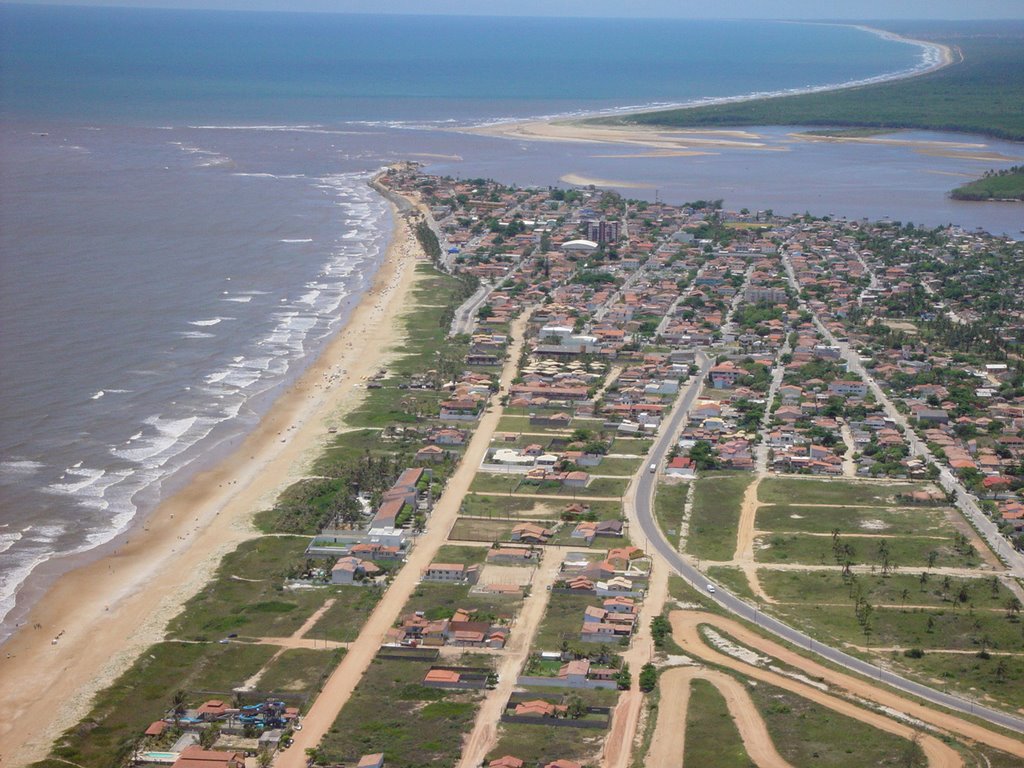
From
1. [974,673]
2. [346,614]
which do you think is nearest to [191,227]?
[346,614]

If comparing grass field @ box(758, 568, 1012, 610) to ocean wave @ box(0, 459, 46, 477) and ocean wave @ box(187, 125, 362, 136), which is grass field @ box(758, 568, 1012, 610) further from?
ocean wave @ box(187, 125, 362, 136)

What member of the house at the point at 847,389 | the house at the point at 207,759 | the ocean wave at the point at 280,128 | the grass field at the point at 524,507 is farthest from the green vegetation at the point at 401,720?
the ocean wave at the point at 280,128

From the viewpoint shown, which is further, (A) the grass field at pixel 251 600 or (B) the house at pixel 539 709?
(A) the grass field at pixel 251 600

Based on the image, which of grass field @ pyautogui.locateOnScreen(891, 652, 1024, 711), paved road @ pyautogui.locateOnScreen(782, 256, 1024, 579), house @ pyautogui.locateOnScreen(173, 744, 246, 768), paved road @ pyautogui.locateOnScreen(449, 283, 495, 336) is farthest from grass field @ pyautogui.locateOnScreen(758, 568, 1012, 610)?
paved road @ pyautogui.locateOnScreen(449, 283, 495, 336)

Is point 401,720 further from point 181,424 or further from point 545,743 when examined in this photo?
point 181,424

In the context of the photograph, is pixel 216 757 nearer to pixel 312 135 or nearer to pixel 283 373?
pixel 283 373

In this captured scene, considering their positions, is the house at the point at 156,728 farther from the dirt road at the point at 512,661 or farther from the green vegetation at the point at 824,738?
the green vegetation at the point at 824,738
